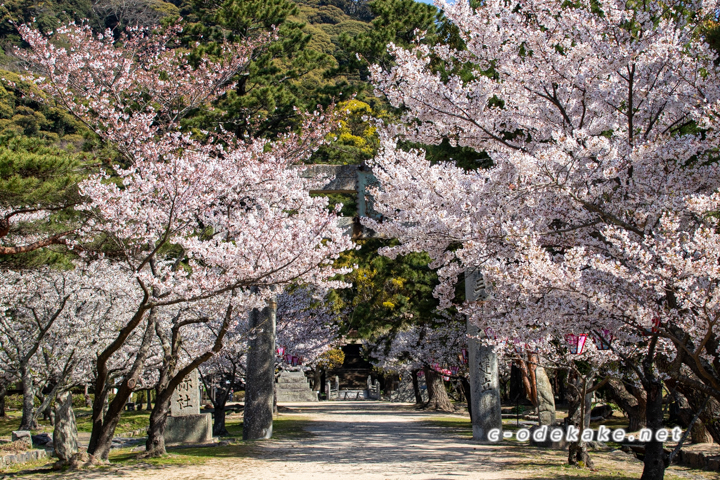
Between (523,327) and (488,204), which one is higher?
(488,204)

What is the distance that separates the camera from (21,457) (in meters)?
9.93

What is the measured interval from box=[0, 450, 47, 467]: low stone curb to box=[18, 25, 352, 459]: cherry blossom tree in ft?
6.86

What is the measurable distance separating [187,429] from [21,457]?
3.14 m

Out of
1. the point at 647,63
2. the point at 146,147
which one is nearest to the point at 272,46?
the point at 146,147

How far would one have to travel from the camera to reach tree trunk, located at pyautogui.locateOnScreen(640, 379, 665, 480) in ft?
19.0

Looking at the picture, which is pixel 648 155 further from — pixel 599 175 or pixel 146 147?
pixel 146 147

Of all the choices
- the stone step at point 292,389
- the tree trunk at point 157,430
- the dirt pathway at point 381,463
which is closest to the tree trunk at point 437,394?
the dirt pathway at point 381,463

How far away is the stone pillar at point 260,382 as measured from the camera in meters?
12.6

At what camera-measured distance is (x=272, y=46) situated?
19.8m

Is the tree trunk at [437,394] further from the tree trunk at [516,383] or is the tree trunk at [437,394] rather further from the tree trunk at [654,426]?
the tree trunk at [654,426]

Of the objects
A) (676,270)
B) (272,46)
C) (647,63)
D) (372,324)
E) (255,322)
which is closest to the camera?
(676,270)

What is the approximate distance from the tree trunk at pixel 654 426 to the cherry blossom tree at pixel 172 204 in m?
4.28

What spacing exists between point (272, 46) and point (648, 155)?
54.0 ft

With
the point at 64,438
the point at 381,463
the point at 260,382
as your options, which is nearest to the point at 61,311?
the point at 260,382
